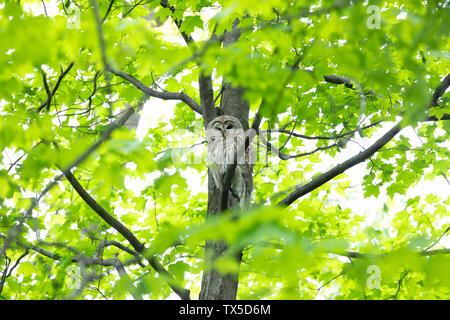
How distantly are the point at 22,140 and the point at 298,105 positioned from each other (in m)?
2.10

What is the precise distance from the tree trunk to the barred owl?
0.43ft

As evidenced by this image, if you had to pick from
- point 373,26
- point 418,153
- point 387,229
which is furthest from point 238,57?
point 387,229

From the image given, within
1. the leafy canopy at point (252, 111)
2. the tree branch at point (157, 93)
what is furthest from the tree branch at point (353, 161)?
the tree branch at point (157, 93)

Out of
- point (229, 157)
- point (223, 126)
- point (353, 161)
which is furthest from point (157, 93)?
point (353, 161)

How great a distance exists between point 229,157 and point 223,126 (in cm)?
33

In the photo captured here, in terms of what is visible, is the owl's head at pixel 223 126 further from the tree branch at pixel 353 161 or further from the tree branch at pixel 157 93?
the tree branch at pixel 353 161

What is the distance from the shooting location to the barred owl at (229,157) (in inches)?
120

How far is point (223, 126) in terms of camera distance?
10.6 feet

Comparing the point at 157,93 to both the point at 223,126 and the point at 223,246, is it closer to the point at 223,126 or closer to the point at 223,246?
the point at 223,126

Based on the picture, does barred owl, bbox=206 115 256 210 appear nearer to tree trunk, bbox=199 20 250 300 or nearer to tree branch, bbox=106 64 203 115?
tree trunk, bbox=199 20 250 300

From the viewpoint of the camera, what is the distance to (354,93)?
136 inches

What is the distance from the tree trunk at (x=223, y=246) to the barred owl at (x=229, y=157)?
132 millimetres

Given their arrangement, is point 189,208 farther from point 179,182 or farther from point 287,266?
point 287,266

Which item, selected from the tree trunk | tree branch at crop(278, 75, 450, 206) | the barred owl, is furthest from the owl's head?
tree branch at crop(278, 75, 450, 206)
